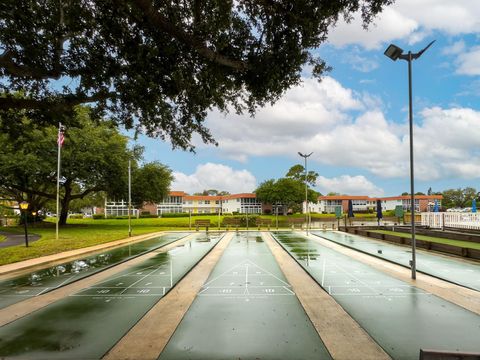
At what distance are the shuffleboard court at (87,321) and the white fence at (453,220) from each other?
2485cm

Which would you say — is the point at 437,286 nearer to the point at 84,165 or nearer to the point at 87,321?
the point at 87,321

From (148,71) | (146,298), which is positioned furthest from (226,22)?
(146,298)

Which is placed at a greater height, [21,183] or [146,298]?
[21,183]

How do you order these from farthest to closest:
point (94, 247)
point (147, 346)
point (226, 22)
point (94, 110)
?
1. point (94, 247)
2. point (94, 110)
3. point (226, 22)
4. point (147, 346)

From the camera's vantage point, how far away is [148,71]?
8.95 m

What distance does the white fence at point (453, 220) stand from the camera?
27.0 metres

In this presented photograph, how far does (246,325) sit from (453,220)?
27987 millimetres

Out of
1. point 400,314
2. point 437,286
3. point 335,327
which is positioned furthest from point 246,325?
point 437,286

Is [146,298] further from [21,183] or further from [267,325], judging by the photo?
[21,183]

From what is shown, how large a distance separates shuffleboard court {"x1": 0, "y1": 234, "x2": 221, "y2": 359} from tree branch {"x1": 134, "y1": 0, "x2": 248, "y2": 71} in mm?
5966

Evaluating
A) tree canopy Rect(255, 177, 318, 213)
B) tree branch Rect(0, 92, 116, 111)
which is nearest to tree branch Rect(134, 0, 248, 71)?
tree branch Rect(0, 92, 116, 111)

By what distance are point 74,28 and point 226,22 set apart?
3.99m

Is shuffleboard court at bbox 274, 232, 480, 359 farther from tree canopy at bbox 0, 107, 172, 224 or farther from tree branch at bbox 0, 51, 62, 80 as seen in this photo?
tree canopy at bbox 0, 107, 172, 224

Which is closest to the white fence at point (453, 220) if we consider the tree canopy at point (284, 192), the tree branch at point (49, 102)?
the tree branch at point (49, 102)
